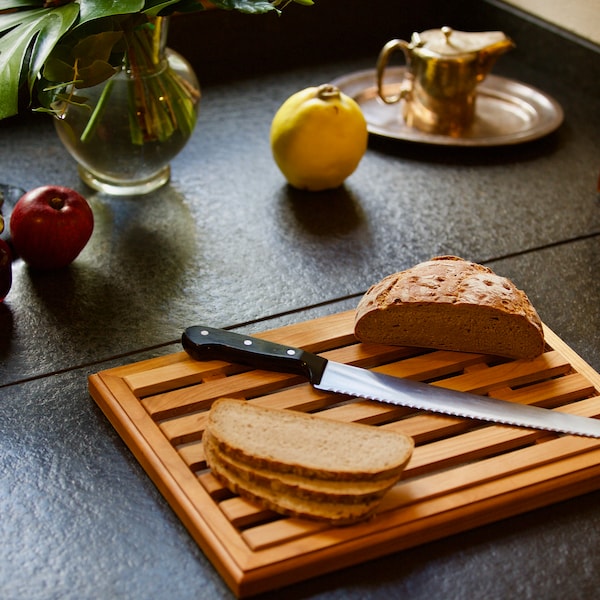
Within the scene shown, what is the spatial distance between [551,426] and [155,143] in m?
0.74

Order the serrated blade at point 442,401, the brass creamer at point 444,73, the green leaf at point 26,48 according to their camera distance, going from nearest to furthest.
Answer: the serrated blade at point 442,401 → the green leaf at point 26,48 → the brass creamer at point 444,73

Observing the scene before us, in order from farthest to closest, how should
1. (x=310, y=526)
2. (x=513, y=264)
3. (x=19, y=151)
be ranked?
(x=19, y=151) < (x=513, y=264) < (x=310, y=526)

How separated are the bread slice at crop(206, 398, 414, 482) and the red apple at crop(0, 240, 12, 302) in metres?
0.39

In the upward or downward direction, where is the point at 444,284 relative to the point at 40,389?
upward

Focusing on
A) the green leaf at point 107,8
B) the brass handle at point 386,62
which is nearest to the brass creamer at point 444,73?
the brass handle at point 386,62

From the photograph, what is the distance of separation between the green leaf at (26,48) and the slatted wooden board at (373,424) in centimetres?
36

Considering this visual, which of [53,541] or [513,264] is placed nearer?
[53,541]

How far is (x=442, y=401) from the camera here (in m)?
0.99

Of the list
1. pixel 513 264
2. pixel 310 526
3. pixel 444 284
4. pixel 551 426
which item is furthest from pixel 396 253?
pixel 310 526

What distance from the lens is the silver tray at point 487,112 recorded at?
162 centimetres

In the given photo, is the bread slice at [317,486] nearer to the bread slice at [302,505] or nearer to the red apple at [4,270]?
the bread slice at [302,505]

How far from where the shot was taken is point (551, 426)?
0.96 m

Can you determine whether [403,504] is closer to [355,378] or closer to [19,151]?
[355,378]

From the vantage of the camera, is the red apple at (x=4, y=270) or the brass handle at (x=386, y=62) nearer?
the red apple at (x=4, y=270)
